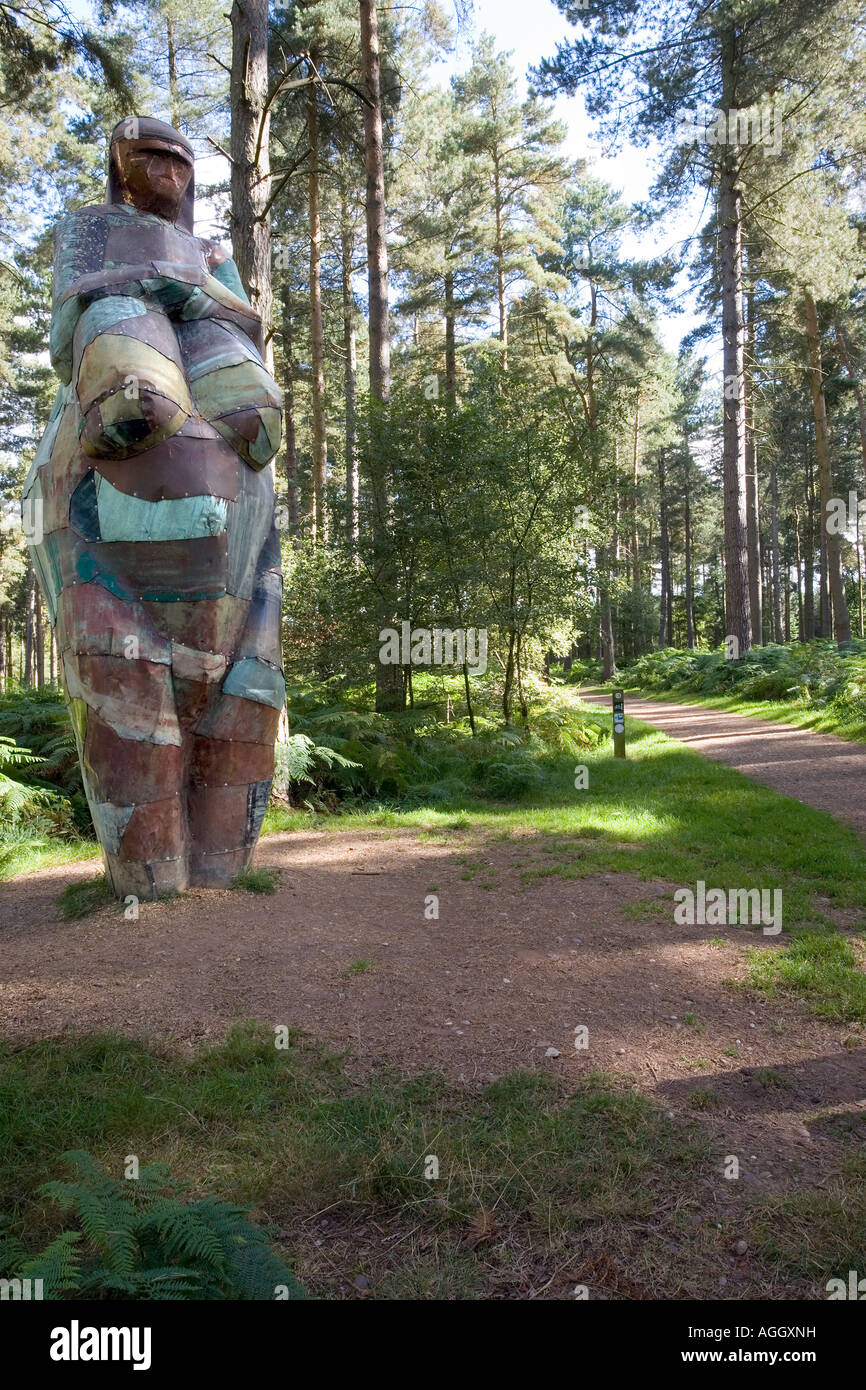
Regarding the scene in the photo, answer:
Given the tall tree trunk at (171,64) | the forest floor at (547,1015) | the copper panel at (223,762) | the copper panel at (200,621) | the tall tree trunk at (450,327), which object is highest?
the tall tree trunk at (171,64)

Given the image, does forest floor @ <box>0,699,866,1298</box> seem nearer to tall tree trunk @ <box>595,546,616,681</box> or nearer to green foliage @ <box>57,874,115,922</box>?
green foliage @ <box>57,874,115,922</box>

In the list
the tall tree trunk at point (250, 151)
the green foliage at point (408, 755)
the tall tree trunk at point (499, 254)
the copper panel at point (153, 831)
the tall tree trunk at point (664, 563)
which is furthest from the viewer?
the tall tree trunk at point (664, 563)

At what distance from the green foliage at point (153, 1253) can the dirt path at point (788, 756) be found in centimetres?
667

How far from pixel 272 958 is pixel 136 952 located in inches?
30.1

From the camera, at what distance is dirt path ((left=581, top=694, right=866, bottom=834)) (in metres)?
8.79

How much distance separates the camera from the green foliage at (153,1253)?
6.92ft

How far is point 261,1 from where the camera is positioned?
820 cm

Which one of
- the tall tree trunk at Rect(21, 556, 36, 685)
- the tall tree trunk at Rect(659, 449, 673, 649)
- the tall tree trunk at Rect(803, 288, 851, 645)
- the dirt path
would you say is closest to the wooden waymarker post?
the dirt path

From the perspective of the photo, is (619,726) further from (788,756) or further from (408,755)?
(408,755)

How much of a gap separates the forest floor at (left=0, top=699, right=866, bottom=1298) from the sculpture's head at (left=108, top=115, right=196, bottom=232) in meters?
4.52

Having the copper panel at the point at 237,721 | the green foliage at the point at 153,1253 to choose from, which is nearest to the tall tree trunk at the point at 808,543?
the copper panel at the point at 237,721

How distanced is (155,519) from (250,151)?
16.8 feet

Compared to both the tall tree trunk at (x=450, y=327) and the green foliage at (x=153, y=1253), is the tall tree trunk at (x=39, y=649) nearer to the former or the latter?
the tall tree trunk at (x=450, y=327)
